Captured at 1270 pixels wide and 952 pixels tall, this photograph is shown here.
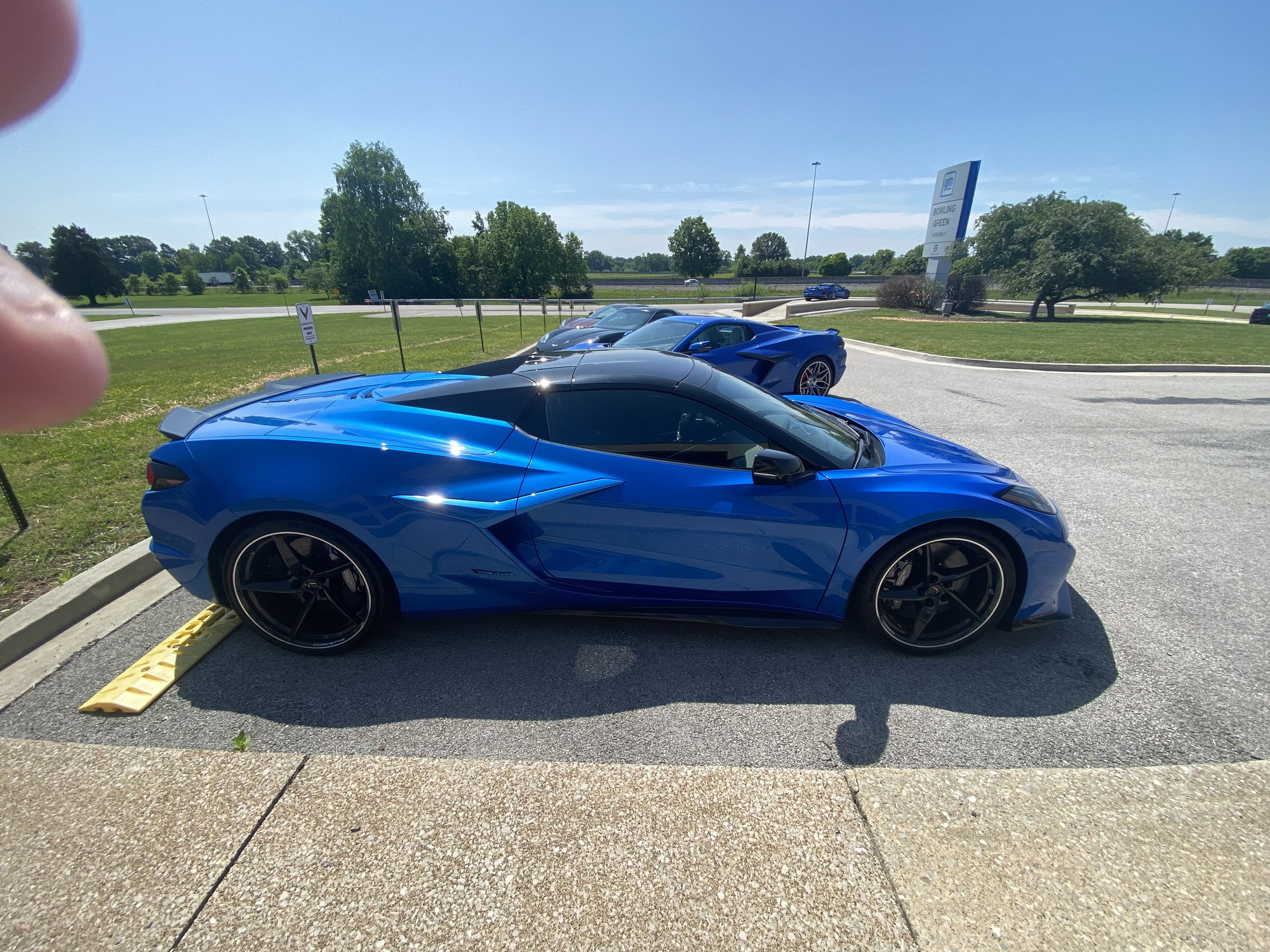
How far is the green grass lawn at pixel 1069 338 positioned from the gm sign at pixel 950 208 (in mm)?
6539

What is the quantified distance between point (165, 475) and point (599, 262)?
137m

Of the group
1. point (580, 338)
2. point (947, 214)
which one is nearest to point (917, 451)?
point (580, 338)

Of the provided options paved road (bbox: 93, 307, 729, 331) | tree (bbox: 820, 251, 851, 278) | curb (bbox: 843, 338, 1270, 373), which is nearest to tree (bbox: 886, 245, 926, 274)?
tree (bbox: 820, 251, 851, 278)

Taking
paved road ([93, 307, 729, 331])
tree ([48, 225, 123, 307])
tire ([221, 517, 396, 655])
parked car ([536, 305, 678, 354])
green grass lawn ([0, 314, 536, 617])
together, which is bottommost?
paved road ([93, 307, 729, 331])

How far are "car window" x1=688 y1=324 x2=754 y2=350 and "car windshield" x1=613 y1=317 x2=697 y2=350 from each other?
0.53 ft

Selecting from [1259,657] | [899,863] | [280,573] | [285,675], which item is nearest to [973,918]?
[899,863]

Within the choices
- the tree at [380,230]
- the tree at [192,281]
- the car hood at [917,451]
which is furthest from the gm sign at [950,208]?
the tree at [192,281]

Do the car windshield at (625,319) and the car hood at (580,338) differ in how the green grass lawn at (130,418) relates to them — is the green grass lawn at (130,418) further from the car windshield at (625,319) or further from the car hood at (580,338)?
the car windshield at (625,319)

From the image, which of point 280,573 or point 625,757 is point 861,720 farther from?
point 280,573

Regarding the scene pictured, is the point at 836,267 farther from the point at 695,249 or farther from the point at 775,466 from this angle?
the point at 775,466

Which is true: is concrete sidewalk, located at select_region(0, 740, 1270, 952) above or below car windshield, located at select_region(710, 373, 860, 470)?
below

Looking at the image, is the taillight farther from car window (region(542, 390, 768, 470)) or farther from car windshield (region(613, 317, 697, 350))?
car windshield (region(613, 317, 697, 350))

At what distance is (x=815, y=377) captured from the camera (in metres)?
8.26

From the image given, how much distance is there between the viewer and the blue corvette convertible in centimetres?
252
